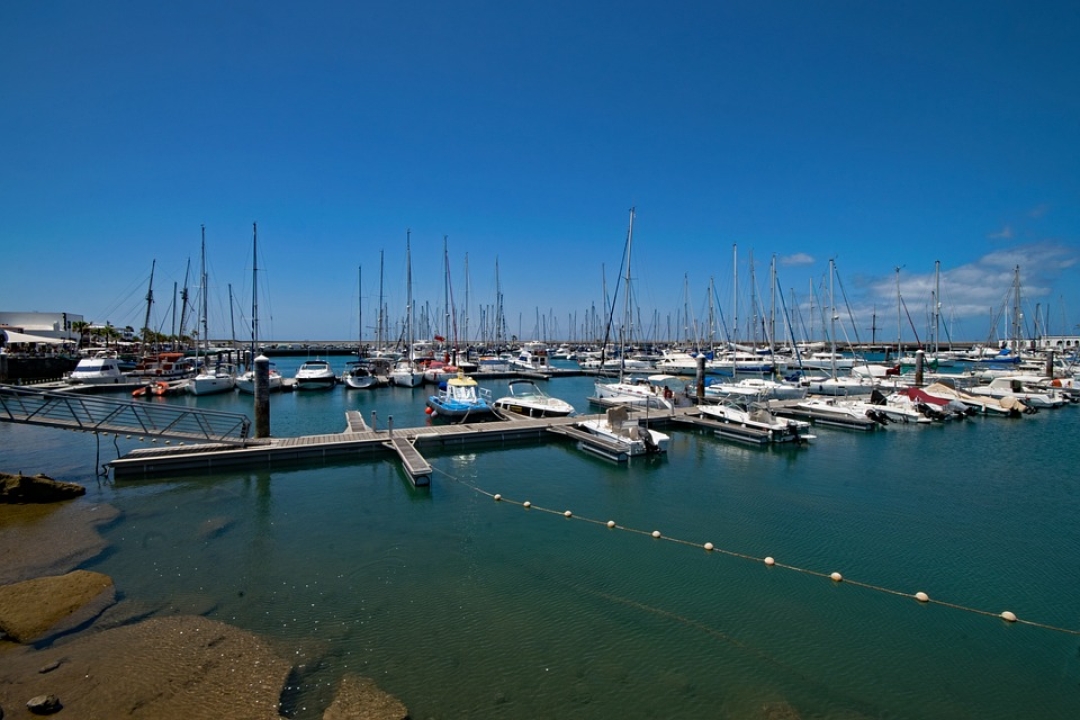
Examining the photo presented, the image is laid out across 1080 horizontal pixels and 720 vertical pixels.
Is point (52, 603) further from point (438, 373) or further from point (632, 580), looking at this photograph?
point (438, 373)

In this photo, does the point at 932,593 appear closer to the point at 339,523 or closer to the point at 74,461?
the point at 339,523

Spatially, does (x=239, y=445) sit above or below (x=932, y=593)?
above

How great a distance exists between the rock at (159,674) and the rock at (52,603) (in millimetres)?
765

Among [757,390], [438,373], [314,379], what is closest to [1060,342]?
[757,390]

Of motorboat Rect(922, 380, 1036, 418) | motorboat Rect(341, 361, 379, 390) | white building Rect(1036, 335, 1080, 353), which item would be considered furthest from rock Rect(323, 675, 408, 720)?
white building Rect(1036, 335, 1080, 353)

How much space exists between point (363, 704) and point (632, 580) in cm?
648

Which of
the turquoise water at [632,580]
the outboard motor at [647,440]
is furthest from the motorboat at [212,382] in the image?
the outboard motor at [647,440]

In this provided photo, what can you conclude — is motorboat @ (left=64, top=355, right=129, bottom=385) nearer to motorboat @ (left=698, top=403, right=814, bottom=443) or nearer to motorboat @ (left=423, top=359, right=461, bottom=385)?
motorboat @ (left=423, top=359, right=461, bottom=385)

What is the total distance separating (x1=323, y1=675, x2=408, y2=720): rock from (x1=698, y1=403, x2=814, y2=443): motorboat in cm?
2328

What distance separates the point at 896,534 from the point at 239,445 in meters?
23.6

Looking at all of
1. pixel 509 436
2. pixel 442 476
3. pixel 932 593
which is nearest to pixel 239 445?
pixel 442 476

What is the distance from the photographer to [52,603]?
34.8 feet

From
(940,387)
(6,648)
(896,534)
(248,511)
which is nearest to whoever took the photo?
(6,648)

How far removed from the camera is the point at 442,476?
840 inches
